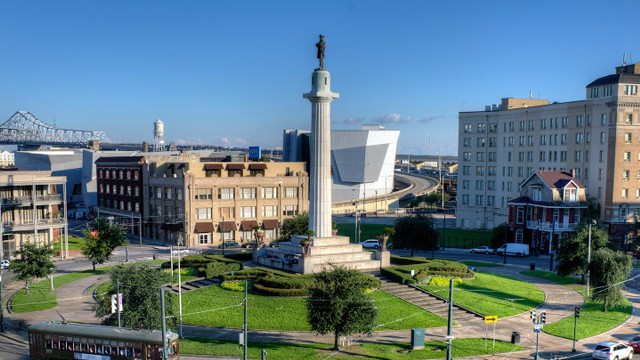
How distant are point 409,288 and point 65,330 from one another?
1128 inches

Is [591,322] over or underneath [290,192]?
underneath

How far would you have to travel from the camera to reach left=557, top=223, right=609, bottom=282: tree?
54312 mm

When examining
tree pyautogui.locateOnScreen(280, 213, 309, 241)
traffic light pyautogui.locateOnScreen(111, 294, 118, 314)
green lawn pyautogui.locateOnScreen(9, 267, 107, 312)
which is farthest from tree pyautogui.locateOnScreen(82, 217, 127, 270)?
traffic light pyautogui.locateOnScreen(111, 294, 118, 314)

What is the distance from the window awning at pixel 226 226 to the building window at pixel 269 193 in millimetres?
6971

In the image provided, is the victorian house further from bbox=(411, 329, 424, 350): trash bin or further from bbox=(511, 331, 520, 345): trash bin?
bbox=(411, 329, 424, 350): trash bin

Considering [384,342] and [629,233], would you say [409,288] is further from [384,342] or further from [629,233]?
[629,233]

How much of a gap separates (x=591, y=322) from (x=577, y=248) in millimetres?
12810

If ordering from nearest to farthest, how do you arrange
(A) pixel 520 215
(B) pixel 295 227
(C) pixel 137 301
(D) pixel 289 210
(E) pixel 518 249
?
(C) pixel 137 301
(B) pixel 295 227
(E) pixel 518 249
(A) pixel 520 215
(D) pixel 289 210

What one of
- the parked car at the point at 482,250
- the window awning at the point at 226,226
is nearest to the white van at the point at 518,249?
the parked car at the point at 482,250

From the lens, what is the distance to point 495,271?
2511 inches

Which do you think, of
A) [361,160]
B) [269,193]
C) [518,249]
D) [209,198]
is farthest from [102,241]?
[361,160]

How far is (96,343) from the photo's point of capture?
3036 cm

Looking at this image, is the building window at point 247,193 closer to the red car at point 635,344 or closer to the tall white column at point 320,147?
the tall white column at point 320,147

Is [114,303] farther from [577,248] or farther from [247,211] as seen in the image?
[247,211]
